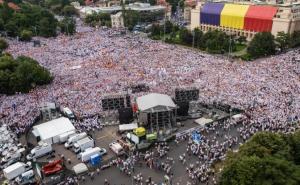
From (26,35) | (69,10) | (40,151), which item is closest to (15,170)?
(40,151)

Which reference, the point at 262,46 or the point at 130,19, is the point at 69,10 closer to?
the point at 130,19

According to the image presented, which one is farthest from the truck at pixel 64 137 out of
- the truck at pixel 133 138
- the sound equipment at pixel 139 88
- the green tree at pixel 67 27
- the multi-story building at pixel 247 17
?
the green tree at pixel 67 27

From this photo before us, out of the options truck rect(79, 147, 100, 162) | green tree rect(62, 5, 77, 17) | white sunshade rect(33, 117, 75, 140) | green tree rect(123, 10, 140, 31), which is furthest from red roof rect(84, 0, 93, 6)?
truck rect(79, 147, 100, 162)

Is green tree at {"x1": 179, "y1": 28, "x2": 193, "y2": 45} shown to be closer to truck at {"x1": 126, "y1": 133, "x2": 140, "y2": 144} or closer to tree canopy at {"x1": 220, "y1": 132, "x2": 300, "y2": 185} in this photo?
truck at {"x1": 126, "y1": 133, "x2": 140, "y2": 144}

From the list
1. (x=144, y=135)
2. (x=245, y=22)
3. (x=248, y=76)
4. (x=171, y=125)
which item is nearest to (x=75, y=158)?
(x=144, y=135)

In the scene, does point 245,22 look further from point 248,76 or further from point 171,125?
point 171,125
